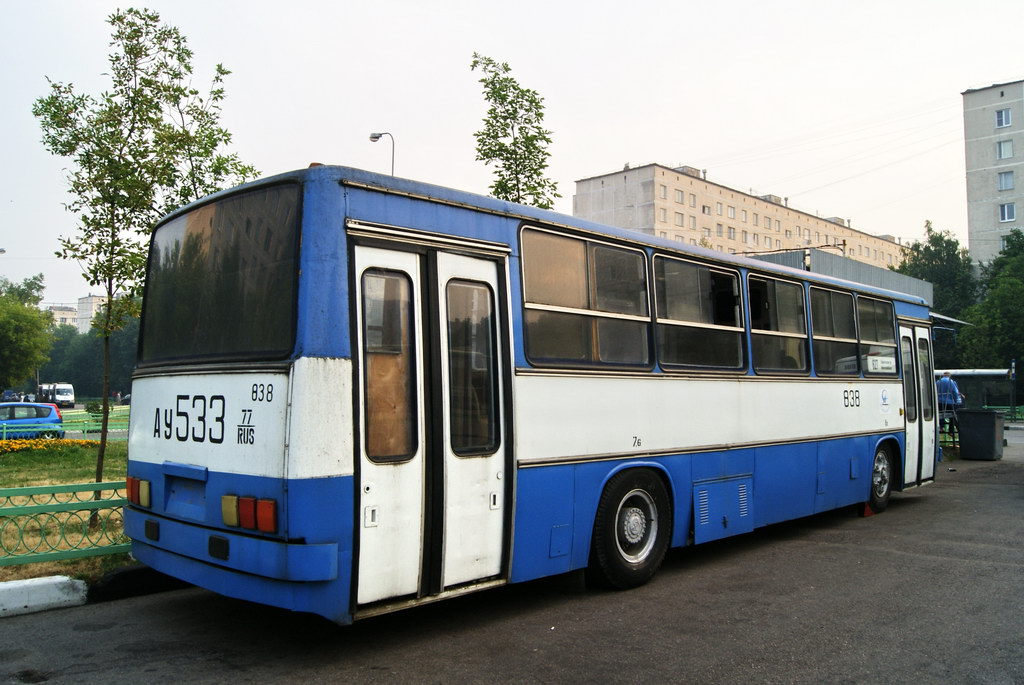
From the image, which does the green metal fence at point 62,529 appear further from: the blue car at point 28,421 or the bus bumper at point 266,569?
the blue car at point 28,421

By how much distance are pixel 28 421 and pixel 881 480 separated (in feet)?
80.4

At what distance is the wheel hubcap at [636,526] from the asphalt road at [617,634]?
34cm

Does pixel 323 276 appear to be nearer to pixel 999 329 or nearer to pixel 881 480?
pixel 881 480

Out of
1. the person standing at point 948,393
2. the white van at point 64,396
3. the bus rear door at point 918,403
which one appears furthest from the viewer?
the white van at point 64,396

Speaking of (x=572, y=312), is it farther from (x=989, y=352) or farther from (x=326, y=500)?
(x=989, y=352)

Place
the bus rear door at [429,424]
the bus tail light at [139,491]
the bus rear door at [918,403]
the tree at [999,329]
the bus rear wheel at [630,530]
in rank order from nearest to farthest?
the bus rear door at [429,424], the bus tail light at [139,491], the bus rear wheel at [630,530], the bus rear door at [918,403], the tree at [999,329]

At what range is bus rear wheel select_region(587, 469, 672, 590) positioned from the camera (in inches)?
267

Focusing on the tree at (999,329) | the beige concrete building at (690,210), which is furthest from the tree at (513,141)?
the beige concrete building at (690,210)

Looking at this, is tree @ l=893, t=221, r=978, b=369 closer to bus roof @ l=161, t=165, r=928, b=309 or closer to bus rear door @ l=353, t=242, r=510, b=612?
bus roof @ l=161, t=165, r=928, b=309

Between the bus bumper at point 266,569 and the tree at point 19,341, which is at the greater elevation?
the tree at point 19,341

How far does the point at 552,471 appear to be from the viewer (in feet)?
20.6

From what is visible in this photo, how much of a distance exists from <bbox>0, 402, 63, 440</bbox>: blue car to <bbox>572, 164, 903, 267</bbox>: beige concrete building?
2153 inches

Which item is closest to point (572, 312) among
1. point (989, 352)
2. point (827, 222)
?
point (989, 352)

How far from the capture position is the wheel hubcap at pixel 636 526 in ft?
23.1
